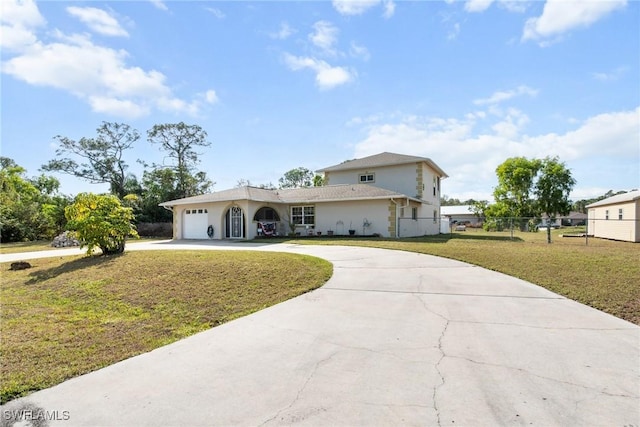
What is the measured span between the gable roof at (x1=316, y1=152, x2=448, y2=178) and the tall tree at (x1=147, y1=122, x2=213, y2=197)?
19.3 meters

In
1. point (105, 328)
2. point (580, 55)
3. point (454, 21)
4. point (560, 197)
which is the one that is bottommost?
point (105, 328)

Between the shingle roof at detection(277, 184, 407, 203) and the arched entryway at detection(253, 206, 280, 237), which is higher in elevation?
the shingle roof at detection(277, 184, 407, 203)

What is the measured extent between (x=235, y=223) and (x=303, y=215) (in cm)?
462

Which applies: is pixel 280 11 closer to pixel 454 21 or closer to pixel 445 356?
pixel 454 21

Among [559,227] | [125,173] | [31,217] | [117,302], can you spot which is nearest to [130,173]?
[125,173]

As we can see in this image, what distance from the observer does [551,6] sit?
8.42 metres

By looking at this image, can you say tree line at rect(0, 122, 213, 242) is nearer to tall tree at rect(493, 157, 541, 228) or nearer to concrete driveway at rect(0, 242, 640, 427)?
concrete driveway at rect(0, 242, 640, 427)

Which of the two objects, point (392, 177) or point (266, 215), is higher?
point (392, 177)

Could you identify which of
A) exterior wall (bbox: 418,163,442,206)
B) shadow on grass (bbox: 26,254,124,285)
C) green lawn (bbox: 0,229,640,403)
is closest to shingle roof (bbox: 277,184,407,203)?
exterior wall (bbox: 418,163,442,206)

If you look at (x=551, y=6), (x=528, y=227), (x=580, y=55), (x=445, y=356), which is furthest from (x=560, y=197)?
(x=445, y=356)

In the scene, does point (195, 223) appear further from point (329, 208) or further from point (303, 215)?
point (329, 208)

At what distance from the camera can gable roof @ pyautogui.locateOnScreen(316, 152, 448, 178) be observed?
22062 mm

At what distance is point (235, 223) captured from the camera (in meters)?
20.5

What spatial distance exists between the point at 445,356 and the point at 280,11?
1063 centimetres
